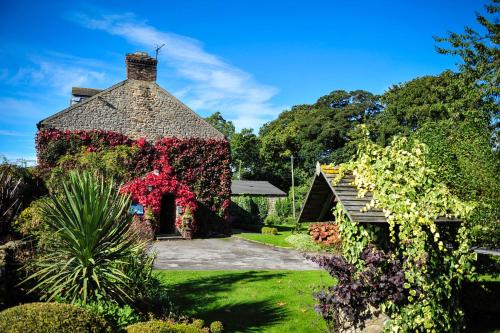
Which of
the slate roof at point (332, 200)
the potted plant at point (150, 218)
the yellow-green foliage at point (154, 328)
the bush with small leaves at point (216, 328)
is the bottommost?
the bush with small leaves at point (216, 328)

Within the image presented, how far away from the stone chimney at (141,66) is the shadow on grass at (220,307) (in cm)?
1708

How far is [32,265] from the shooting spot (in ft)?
24.5

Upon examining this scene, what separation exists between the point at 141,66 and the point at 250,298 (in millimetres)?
19462

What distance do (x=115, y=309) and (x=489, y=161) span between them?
28.2ft

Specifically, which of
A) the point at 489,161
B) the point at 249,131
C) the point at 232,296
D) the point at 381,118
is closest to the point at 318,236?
the point at 232,296

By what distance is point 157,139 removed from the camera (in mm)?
25797

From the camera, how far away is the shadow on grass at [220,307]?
9031 mm

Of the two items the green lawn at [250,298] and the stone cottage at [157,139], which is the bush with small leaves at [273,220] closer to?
the stone cottage at [157,139]

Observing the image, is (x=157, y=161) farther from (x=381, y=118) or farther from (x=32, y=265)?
(x=381, y=118)

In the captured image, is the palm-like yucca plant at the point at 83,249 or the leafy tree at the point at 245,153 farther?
the leafy tree at the point at 245,153

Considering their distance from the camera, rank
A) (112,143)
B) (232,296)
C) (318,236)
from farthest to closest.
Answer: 1. (112,143)
2. (318,236)
3. (232,296)

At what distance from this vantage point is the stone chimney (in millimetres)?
25609

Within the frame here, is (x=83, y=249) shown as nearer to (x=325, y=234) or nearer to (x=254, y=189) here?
(x=325, y=234)

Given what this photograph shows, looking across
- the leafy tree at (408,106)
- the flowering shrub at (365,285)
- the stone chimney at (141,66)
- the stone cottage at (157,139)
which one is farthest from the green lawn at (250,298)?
the leafy tree at (408,106)
